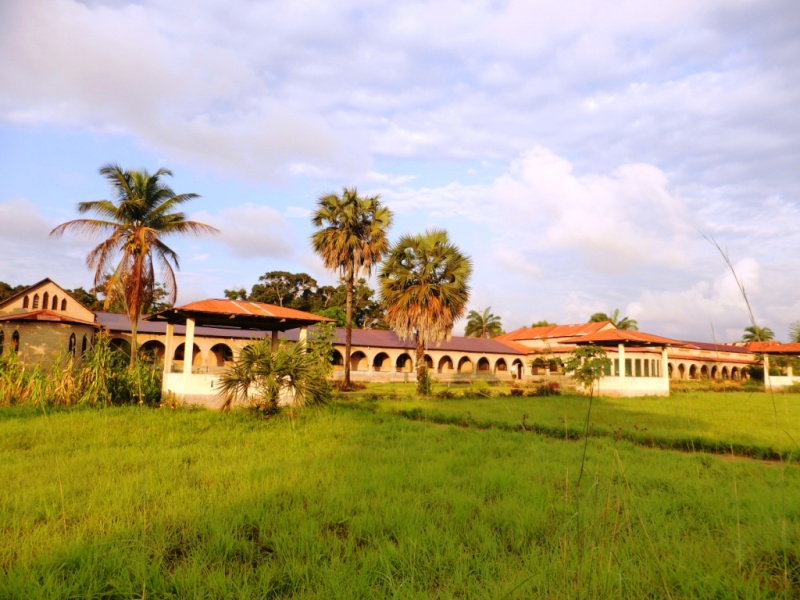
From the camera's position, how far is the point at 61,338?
2758cm

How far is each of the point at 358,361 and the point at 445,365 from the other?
31.0 ft

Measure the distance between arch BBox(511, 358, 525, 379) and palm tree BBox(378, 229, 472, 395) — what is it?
26.2 metres

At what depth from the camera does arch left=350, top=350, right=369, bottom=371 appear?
146ft

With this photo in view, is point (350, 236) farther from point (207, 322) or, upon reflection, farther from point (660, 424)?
point (660, 424)

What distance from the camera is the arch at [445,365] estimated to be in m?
50.5

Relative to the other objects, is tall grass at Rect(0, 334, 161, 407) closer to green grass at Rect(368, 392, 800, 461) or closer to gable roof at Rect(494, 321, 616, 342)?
green grass at Rect(368, 392, 800, 461)

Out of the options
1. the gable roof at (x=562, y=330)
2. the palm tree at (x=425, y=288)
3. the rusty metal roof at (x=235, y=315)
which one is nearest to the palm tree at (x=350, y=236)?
the palm tree at (x=425, y=288)

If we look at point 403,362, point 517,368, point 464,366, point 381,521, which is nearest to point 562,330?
point 517,368

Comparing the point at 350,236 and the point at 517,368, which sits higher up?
the point at 350,236

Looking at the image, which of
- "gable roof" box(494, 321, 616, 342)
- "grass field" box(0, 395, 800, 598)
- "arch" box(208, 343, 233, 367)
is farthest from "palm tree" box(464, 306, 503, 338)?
"grass field" box(0, 395, 800, 598)

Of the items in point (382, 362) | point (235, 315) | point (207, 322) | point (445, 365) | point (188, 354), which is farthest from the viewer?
point (445, 365)

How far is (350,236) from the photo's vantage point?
29.5 m

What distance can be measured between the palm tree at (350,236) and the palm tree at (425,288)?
1.64 m

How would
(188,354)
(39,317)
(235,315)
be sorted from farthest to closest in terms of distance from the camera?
(39,317) < (188,354) < (235,315)
